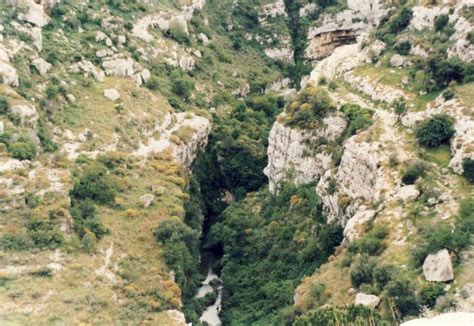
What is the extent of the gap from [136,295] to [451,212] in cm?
3478

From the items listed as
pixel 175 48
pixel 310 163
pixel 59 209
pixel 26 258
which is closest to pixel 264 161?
pixel 310 163

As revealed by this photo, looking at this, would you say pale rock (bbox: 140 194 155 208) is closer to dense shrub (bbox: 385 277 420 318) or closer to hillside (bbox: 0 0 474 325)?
hillside (bbox: 0 0 474 325)

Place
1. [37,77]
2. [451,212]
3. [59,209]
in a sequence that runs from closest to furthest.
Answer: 1. [451,212]
2. [59,209]
3. [37,77]

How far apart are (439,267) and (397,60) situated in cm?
4531

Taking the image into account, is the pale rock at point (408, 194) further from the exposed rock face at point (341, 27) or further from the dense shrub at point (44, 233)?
the exposed rock face at point (341, 27)

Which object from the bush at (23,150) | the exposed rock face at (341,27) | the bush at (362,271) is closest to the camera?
the bush at (362,271)

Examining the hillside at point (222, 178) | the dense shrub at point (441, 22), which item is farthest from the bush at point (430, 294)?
the dense shrub at point (441, 22)

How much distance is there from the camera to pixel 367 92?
97.1 m

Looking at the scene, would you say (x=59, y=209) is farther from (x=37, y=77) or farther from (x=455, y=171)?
(x=455, y=171)

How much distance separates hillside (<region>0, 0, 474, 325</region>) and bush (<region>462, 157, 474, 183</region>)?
1.14 feet

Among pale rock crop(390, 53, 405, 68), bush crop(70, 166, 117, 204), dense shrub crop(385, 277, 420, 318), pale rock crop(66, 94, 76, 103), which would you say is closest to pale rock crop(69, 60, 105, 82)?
pale rock crop(66, 94, 76, 103)

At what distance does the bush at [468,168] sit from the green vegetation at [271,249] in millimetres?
18533

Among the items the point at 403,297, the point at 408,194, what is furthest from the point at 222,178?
the point at 403,297

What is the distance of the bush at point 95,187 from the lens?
292 ft
